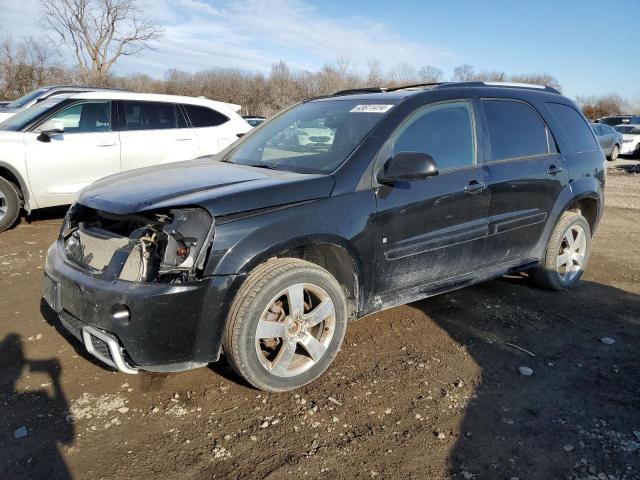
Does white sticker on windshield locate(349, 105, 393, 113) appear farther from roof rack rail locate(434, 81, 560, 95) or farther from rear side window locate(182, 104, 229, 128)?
rear side window locate(182, 104, 229, 128)

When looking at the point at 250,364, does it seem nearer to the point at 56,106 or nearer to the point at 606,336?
the point at 606,336

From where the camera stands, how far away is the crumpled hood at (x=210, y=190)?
276 centimetres

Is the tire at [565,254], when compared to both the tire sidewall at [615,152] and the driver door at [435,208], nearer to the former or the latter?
the driver door at [435,208]

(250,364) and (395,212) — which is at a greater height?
(395,212)

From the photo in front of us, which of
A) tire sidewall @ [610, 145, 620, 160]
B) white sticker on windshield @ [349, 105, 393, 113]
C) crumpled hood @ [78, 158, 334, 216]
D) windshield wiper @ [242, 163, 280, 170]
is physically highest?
white sticker on windshield @ [349, 105, 393, 113]

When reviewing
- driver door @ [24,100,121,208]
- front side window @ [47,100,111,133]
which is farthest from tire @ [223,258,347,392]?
front side window @ [47,100,111,133]

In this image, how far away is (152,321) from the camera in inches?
102

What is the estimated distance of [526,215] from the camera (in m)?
4.22

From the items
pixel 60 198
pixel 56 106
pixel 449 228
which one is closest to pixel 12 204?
pixel 60 198

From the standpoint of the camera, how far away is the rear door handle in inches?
146

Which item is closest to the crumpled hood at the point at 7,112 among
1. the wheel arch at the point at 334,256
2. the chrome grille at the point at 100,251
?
the chrome grille at the point at 100,251

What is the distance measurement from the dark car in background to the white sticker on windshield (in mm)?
17708

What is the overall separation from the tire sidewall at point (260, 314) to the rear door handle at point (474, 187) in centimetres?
Answer: 133

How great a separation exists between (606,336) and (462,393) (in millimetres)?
1621
